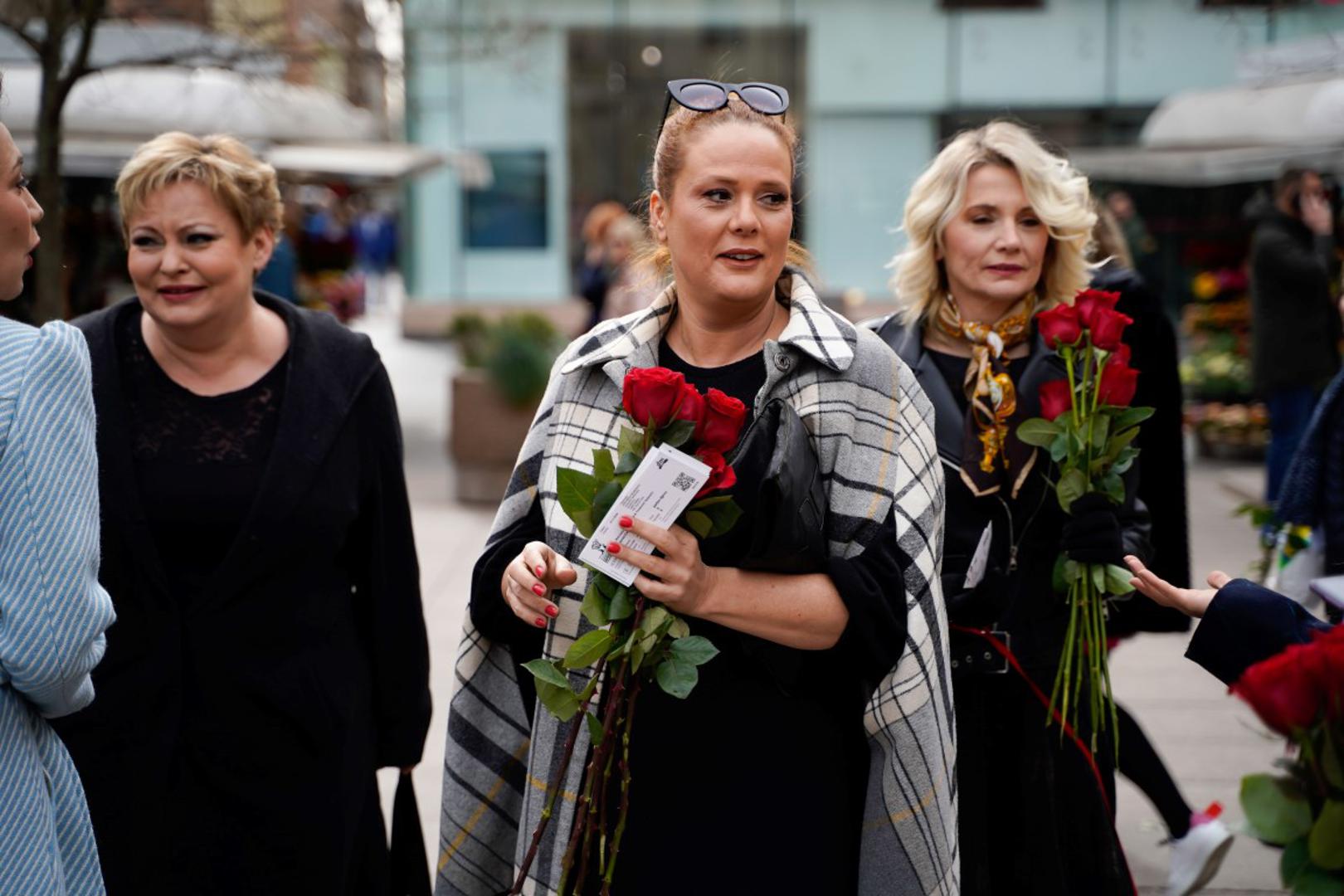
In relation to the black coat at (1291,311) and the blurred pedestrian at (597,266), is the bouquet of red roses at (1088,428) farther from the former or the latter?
the blurred pedestrian at (597,266)

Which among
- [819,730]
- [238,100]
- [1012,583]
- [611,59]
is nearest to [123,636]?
[819,730]

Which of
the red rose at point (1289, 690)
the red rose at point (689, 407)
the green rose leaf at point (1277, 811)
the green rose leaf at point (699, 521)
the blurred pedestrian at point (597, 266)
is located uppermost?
the blurred pedestrian at point (597, 266)

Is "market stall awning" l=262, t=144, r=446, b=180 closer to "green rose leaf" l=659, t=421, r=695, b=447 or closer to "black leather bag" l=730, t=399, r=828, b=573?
"black leather bag" l=730, t=399, r=828, b=573

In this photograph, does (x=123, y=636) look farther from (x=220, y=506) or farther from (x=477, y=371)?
(x=477, y=371)

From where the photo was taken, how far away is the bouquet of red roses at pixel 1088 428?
3484mm

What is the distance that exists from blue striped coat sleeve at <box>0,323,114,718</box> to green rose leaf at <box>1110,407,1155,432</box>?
2162mm

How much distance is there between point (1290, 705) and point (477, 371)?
33.4ft

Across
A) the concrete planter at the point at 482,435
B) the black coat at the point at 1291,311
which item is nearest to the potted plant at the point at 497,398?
the concrete planter at the point at 482,435

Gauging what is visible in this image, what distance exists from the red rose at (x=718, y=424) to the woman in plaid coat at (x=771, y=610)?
0.72 feet

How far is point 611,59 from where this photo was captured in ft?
79.5

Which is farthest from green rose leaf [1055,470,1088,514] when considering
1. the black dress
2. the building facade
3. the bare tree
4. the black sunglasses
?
the building facade

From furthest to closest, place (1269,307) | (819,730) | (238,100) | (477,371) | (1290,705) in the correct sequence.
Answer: (238,100) < (477,371) < (1269,307) < (819,730) < (1290,705)

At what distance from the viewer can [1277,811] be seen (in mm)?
1826

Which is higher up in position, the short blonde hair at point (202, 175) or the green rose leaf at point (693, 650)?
the short blonde hair at point (202, 175)
